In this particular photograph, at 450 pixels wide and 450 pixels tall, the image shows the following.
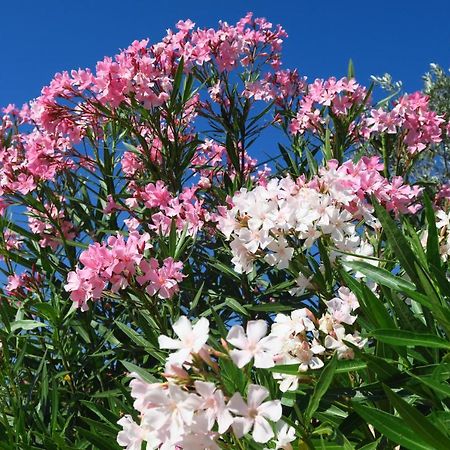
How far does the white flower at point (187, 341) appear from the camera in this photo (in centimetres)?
107

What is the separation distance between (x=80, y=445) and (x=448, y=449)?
1241mm

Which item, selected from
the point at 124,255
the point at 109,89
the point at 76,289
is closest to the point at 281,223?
the point at 124,255

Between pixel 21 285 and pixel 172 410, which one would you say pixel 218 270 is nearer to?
pixel 21 285

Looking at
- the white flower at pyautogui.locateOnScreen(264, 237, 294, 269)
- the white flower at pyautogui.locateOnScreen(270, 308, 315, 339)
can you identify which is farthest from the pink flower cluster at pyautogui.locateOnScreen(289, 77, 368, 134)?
the white flower at pyautogui.locateOnScreen(270, 308, 315, 339)

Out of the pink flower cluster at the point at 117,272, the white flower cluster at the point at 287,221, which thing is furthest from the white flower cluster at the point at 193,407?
the pink flower cluster at the point at 117,272

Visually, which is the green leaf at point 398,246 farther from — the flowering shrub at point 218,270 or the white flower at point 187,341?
the white flower at point 187,341

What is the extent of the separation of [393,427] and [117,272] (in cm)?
104

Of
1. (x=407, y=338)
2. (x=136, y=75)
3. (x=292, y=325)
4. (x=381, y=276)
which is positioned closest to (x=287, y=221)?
(x=381, y=276)

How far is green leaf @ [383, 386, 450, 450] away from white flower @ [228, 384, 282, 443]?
209 mm

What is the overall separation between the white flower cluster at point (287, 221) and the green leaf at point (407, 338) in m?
0.45

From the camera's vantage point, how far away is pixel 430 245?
1603mm

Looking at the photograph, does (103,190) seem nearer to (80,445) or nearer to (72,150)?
(72,150)

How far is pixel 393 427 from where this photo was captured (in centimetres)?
122

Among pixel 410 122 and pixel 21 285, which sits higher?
pixel 410 122
